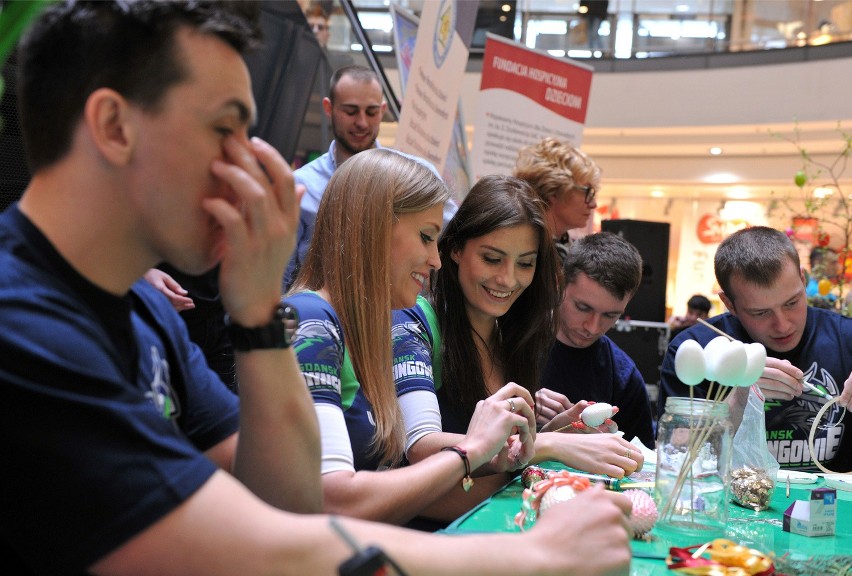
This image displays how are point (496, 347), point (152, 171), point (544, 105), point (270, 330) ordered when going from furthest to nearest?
1. point (544, 105)
2. point (496, 347)
3. point (270, 330)
4. point (152, 171)

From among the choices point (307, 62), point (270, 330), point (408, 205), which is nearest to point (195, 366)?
point (270, 330)

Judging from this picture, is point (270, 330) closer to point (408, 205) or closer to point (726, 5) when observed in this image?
point (408, 205)

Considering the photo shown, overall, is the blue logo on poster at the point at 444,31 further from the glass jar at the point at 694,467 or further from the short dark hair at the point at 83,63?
the short dark hair at the point at 83,63

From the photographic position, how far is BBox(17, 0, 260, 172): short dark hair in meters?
0.88

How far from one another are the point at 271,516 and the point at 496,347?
1.68 metres

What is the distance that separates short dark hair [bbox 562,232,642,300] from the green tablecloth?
3.76ft

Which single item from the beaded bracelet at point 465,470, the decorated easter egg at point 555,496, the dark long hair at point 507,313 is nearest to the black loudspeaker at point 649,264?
the dark long hair at point 507,313

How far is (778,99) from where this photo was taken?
35.6ft

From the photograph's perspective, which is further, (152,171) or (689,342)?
(689,342)

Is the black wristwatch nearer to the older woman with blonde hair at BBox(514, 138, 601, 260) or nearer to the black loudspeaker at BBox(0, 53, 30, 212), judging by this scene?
the black loudspeaker at BBox(0, 53, 30, 212)

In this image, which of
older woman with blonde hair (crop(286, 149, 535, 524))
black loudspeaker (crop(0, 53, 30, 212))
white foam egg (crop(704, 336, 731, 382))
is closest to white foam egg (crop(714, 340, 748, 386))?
white foam egg (crop(704, 336, 731, 382))

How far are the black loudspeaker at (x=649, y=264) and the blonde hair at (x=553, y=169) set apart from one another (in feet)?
12.0

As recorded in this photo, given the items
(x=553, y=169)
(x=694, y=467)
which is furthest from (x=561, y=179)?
(x=694, y=467)

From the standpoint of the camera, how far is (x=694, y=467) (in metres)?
1.51
